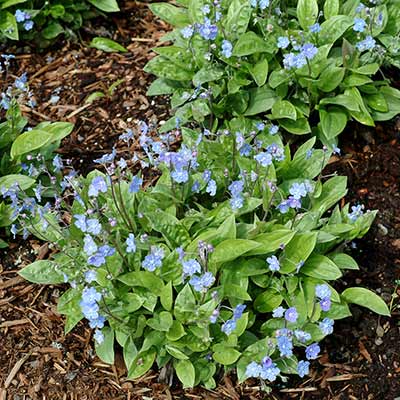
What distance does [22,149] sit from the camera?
4699 millimetres

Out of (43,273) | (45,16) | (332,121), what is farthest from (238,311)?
(45,16)

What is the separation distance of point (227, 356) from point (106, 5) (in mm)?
3347

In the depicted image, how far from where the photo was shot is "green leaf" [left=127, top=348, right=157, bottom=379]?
155 inches

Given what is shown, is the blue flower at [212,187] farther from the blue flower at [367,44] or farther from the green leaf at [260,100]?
the blue flower at [367,44]

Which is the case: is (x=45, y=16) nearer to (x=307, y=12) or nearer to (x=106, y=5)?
(x=106, y=5)

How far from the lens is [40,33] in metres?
6.04

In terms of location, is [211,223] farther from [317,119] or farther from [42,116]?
[42,116]

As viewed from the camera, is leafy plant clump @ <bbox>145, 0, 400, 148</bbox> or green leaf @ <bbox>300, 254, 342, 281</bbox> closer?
green leaf @ <bbox>300, 254, 342, 281</bbox>

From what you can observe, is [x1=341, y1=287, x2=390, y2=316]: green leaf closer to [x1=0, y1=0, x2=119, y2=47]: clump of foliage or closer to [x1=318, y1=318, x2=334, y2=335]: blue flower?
[x1=318, y1=318, x2=334, y2=335]: blue flower

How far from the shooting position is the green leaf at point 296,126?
5008 millimetres

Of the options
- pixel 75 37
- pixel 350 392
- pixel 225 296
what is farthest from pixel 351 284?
pixel 75 37

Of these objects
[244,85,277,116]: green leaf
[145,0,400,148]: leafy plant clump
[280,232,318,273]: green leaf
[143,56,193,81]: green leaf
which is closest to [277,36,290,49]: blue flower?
[145,0,400,148]: leafy plant clump

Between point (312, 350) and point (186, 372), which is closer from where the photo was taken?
point (312, 350)

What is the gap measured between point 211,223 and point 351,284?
1.02 m
